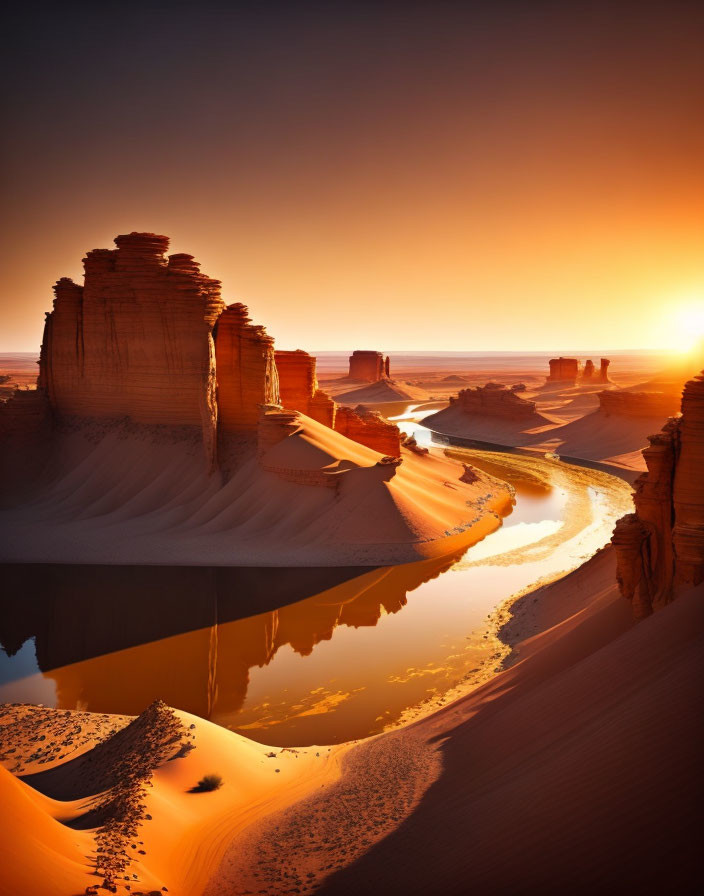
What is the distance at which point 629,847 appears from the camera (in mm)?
5574

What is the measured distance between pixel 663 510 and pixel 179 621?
608 inches

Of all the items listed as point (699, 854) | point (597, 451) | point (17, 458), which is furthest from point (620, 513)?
point (17, 458)

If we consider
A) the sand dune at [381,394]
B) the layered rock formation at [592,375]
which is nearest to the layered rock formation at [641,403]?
the layered rock formation at [592,375]

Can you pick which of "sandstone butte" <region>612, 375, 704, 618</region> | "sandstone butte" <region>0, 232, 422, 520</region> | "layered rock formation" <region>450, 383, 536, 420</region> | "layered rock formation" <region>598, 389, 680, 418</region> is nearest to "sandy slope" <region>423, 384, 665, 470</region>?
"layered rock formation" <region>598, 389, 680, 418</region>

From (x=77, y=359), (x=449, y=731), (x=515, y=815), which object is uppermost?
(x=77, y=359)

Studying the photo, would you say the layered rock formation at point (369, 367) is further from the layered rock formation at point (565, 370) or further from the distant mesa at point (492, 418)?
the distant mesa at point (492, 418)

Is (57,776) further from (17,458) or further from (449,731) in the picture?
(17,458)

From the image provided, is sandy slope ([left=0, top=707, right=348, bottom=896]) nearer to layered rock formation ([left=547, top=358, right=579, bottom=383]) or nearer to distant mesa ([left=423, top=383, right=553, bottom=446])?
distant mesa ([left=423, top=383, right=553, bottom=446])

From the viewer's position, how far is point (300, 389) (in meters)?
37.5

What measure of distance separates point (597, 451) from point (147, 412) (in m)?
38.1

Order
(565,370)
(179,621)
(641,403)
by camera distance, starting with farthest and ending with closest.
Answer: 1. (565,370)
2. (641,403)
3. (179,621)

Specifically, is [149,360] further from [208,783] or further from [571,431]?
[571,431]

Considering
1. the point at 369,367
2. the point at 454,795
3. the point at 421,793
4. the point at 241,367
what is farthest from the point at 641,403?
the point at 369,367

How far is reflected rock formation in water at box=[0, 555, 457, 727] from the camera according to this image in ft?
55.2
